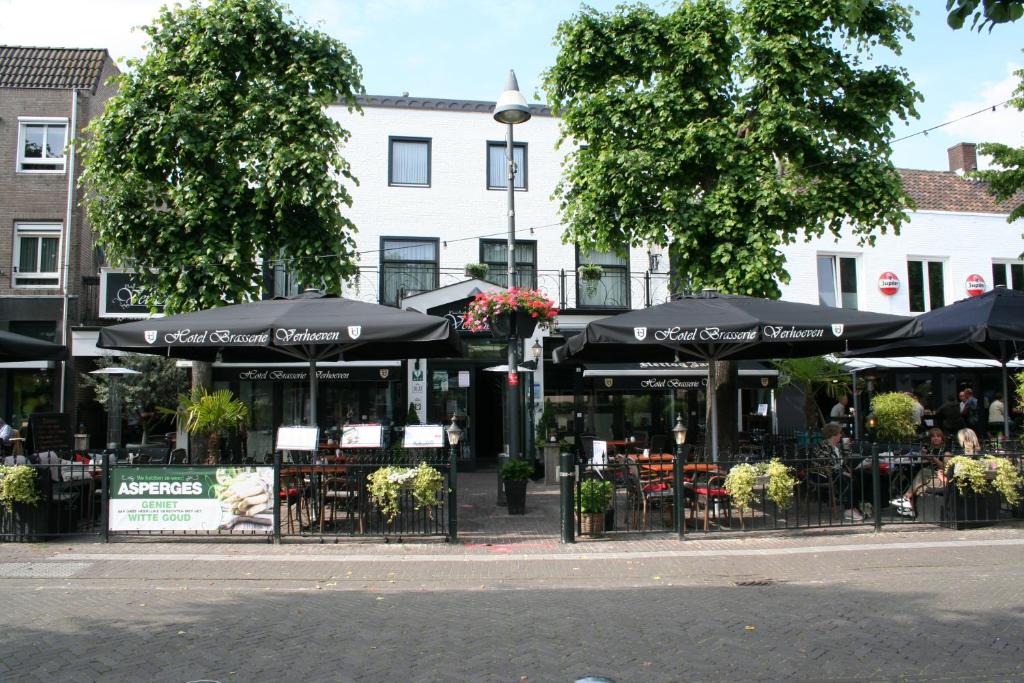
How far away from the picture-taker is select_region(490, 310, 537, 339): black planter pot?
38.1ft

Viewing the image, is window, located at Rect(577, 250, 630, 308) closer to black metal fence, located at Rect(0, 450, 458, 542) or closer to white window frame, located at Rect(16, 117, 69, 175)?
black metal fence, located at Rect(0, 450, 458, 542)

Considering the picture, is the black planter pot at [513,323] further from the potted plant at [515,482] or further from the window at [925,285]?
the window at [925,285]

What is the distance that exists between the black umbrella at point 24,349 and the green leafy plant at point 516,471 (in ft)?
23.4

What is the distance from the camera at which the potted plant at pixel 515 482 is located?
11.0m

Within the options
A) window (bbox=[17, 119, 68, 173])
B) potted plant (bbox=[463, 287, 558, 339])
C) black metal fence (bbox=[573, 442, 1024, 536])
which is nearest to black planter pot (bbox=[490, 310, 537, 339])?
potted plant (bbox=[463, 287, 558, 339])

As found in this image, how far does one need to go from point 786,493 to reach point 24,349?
35.5 ft

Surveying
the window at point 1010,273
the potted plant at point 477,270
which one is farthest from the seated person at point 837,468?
the window at point 1010,273

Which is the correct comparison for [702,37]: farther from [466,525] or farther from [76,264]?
[76,264]

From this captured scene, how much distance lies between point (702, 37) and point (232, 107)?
26.9 feet

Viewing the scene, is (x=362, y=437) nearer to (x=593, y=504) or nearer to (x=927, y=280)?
(x=593, y=504)

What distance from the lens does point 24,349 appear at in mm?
11094

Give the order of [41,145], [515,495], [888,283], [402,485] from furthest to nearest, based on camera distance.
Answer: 1. [888,283]
2. [41,145]
3. [515,495]
4. [402,485]

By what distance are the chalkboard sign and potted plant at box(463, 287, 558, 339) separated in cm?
773

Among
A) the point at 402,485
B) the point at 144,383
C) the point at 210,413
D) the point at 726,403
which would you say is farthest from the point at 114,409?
the point at 726,403
